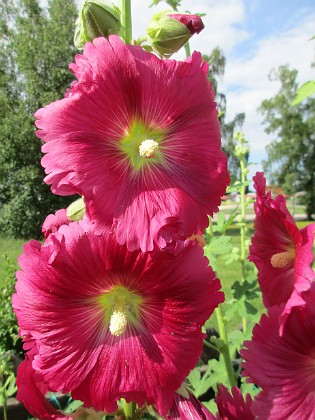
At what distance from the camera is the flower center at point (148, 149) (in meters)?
0.68

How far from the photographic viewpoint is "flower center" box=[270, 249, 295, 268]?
0.82m

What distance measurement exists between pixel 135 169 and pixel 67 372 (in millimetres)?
304

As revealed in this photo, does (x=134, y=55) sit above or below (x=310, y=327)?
above

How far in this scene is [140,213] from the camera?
65cm

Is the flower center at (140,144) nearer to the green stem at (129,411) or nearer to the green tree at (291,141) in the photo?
the green stem at (129,411)

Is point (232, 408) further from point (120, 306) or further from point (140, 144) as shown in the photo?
point (140, 144)

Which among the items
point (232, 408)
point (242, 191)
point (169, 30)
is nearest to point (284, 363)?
point (232, 408)

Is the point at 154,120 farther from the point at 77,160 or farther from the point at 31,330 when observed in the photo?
the point at 31,330

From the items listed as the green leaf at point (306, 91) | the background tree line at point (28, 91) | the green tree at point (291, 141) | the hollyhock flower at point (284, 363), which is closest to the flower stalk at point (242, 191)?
the green leaf at point (306, 91)

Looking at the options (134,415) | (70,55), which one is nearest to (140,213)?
(134,415)

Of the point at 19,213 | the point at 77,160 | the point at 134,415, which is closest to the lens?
the point at 77,160

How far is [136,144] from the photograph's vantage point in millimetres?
729

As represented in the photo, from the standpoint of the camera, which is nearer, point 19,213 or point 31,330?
point 31,330

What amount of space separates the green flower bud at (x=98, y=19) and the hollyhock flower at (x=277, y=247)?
340mm
